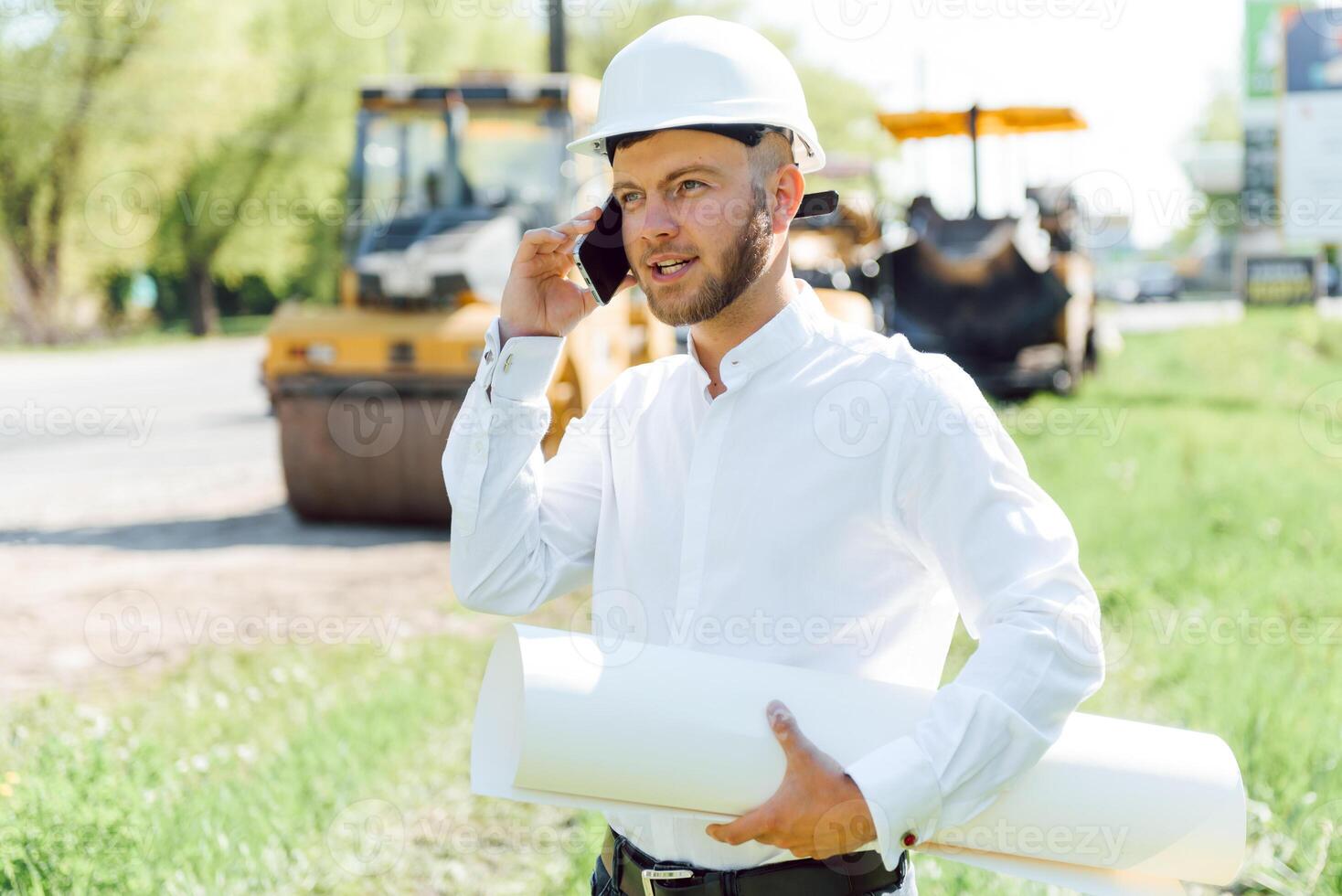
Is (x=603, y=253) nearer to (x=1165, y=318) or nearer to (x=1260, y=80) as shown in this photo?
(x=1260, y=80)

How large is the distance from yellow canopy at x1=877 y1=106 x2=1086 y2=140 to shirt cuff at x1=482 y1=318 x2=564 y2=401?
11665 millimetres

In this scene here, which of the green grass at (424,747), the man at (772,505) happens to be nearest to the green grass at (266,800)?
the green grass at (424,747)

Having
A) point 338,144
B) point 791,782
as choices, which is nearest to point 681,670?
point 791,782

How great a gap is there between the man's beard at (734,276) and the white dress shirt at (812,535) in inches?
2.9

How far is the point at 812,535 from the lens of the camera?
75.3 inches

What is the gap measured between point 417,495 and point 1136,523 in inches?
177

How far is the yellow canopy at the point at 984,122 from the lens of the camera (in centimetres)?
1340

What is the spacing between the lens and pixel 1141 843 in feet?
5.94

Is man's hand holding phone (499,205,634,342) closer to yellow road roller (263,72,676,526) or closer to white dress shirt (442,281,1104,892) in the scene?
white dress shirt (442,281,1104,892)

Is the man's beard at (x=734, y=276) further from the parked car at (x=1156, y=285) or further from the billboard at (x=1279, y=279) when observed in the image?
the parked car at (x=1156, y=285)

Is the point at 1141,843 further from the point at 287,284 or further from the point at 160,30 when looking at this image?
the point at 287,284

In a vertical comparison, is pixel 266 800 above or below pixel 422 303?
below

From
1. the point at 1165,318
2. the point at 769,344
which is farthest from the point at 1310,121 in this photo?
the point at 1165,318

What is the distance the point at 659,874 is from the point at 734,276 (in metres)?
0.91
